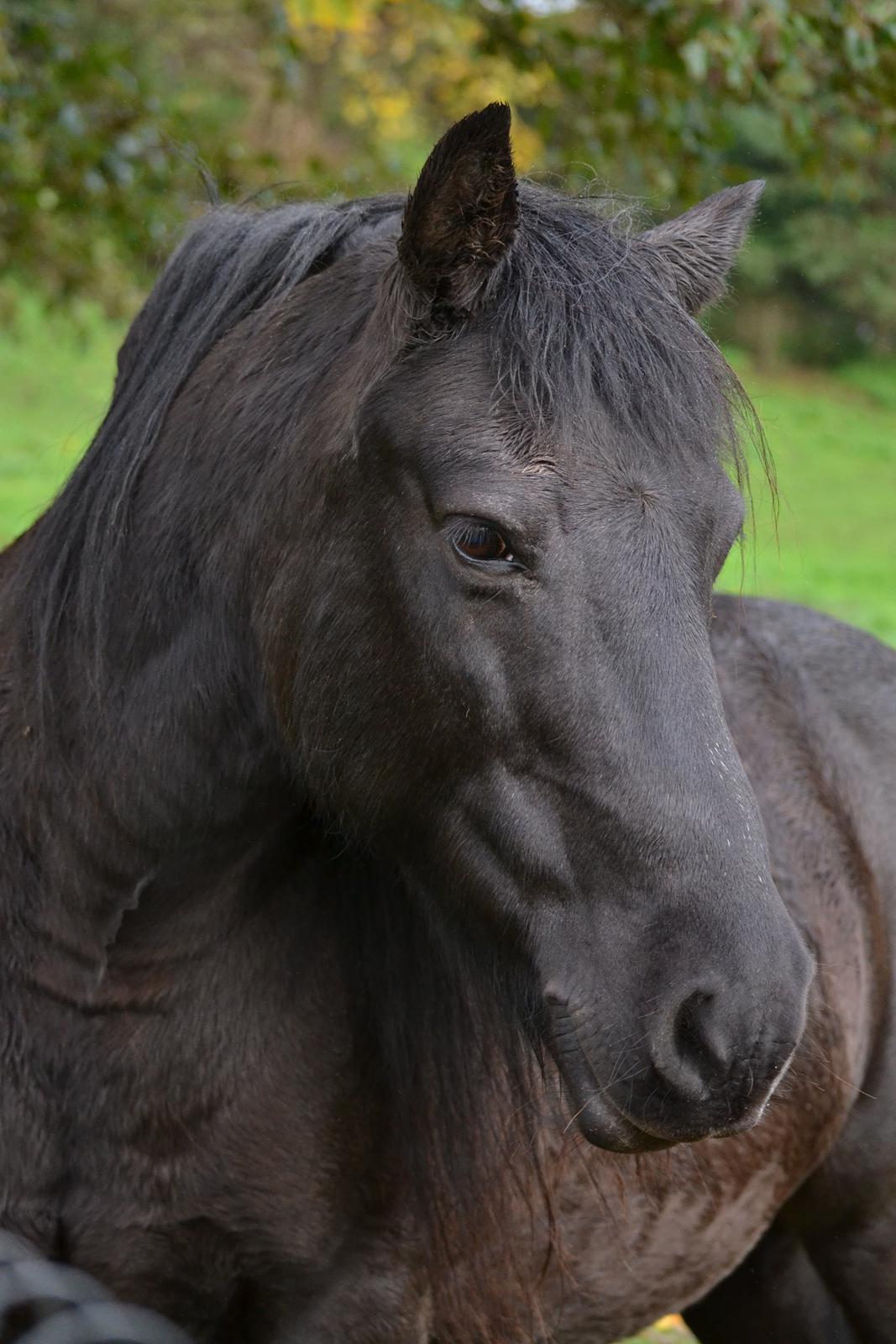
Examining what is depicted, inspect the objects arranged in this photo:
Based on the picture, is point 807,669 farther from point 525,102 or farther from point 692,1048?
point 525,102

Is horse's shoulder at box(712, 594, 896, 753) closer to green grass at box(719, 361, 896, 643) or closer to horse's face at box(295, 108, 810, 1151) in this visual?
horse's face at box(295, 108, 810, 1151)

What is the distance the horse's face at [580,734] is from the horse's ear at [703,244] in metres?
0.47

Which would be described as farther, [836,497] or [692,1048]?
[836,497]

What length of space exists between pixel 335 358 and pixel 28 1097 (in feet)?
4.47

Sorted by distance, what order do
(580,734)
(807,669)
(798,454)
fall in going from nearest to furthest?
(580,734) → (807,669) → (798,454)

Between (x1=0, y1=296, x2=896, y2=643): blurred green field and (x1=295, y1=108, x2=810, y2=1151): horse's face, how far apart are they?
6451 mm

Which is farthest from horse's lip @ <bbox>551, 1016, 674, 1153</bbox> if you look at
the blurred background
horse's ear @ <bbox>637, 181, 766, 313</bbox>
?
horse's ear @ <bbox>637, 181, 766, 313</bbox>

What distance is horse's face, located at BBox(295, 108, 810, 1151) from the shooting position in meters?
1.99

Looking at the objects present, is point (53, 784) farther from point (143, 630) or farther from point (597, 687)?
point (597, 687)

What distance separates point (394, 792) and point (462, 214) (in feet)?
2.99

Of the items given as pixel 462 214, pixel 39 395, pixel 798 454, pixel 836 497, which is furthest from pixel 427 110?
pixel 462 214

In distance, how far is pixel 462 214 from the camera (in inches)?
88.6

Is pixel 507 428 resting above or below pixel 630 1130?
above

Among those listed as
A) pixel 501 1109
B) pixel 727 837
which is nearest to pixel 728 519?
pixel 727 837
